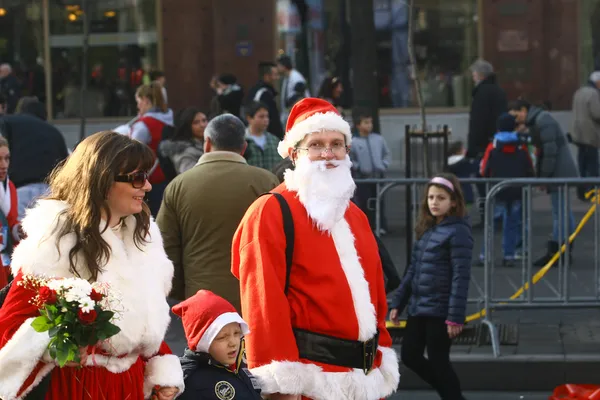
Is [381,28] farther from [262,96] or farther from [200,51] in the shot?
[262,96]

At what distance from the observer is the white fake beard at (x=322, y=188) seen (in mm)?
5090

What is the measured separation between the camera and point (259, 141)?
456 inches

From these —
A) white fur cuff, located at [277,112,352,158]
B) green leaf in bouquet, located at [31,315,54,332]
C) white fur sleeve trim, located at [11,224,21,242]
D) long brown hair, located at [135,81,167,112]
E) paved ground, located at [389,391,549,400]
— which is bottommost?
paved ground, located at [389,391,549,400]

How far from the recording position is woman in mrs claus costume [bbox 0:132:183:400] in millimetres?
4195

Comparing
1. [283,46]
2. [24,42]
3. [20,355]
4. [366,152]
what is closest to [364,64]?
[366,152]

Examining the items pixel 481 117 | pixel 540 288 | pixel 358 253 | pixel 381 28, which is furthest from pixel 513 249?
pixel 381 28

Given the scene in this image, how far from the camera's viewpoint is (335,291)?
5004mm

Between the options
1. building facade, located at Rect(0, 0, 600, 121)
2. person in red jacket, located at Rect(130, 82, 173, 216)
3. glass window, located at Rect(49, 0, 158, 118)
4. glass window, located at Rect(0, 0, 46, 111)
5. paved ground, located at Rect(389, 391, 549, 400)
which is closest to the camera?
paved ground, located at Rect(389, 391, 549, 400)

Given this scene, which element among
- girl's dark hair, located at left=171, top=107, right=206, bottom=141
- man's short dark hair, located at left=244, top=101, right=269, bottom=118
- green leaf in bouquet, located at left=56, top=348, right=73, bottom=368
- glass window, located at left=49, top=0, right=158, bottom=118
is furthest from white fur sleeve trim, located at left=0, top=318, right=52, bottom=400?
glass window, located at left=49, top=0, right=158, bottom=118

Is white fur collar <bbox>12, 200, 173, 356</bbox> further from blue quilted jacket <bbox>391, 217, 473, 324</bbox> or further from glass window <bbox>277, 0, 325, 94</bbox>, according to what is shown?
glass window <bbox>277, 0, 325, 94</bbox>

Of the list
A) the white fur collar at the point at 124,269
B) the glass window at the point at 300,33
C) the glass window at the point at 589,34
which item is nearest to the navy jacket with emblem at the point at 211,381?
the white fur collar at the point at 124,269

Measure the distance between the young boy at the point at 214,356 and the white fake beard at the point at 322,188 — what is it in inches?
22.0

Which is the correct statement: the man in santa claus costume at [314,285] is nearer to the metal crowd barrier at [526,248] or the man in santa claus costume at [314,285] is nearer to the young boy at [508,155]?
the metal crowd barrier at [526,248]

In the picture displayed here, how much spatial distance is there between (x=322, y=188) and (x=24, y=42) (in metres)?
22.0
